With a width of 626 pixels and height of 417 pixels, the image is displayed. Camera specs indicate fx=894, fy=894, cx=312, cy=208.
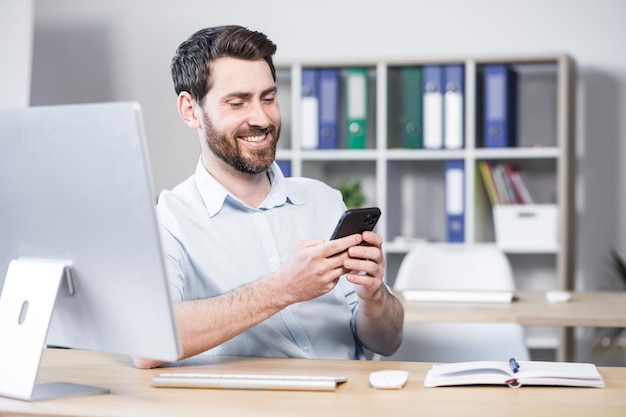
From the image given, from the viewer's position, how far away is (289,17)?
4309 mm

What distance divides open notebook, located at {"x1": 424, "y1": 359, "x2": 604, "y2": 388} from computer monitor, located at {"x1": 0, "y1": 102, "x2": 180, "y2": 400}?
46 centimetres

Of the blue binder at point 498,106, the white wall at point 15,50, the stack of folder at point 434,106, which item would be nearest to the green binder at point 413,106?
the stack of folder at point 434,106

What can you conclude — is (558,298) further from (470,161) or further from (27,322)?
(27,322)

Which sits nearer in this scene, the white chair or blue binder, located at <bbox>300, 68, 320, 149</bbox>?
the white chair

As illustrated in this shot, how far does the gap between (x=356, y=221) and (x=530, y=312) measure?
3.34 ft

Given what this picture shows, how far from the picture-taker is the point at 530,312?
2.46 metres

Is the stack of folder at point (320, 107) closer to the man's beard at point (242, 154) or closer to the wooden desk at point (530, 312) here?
the wooden desk at point (530, 312)

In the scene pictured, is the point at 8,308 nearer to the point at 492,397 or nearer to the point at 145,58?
the point at 492,397

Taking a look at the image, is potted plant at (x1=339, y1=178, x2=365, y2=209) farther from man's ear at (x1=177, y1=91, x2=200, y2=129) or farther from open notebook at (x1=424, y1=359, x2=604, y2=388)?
open notebook at (x1=424, y1=359, x2=604, y2=388)

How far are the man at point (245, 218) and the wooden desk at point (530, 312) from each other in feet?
1.55

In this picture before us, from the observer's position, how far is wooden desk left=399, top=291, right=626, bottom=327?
2.39m

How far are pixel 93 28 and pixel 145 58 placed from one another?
332mm

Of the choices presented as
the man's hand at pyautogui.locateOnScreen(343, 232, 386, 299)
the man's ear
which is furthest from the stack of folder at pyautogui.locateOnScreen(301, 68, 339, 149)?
the man's hand at pyautogui.locateOnScreen(343, 232, 386, 299)

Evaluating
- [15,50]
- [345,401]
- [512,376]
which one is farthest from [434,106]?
[345,401]
